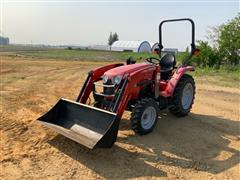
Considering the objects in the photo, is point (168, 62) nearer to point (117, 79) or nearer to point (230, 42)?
point (117, 79)

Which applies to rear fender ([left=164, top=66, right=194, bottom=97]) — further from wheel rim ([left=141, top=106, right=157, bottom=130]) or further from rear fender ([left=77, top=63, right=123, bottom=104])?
rear fender ([left=77, top=63, right=123, bottom=104])

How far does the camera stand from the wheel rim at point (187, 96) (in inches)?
278

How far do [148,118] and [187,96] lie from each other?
1.76 m

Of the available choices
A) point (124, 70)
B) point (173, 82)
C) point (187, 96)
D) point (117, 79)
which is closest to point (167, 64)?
point (173, 82)

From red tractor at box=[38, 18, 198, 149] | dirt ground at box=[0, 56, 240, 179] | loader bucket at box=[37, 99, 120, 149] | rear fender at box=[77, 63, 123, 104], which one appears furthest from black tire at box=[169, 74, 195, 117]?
loader bucket at box=[37, 99, 120, 149]

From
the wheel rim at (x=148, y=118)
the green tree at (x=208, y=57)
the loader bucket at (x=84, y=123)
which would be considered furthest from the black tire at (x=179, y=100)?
the green tree at (x=208, y=57)

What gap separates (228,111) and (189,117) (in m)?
1.23

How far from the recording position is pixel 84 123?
5379 mm

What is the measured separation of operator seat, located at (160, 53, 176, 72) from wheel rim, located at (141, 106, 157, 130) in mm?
1483

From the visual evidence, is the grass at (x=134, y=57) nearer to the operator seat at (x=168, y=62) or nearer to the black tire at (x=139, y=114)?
the operator seat at (x=168, y=62)

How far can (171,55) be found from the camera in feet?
22.9

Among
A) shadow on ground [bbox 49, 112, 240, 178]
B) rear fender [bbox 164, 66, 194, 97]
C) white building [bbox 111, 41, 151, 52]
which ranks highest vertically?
white building [bbox 111, 41, 151, 52]

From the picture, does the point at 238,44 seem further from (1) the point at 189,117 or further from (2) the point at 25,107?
(2) the point at 25,107

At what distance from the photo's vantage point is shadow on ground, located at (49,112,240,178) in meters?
4.57
